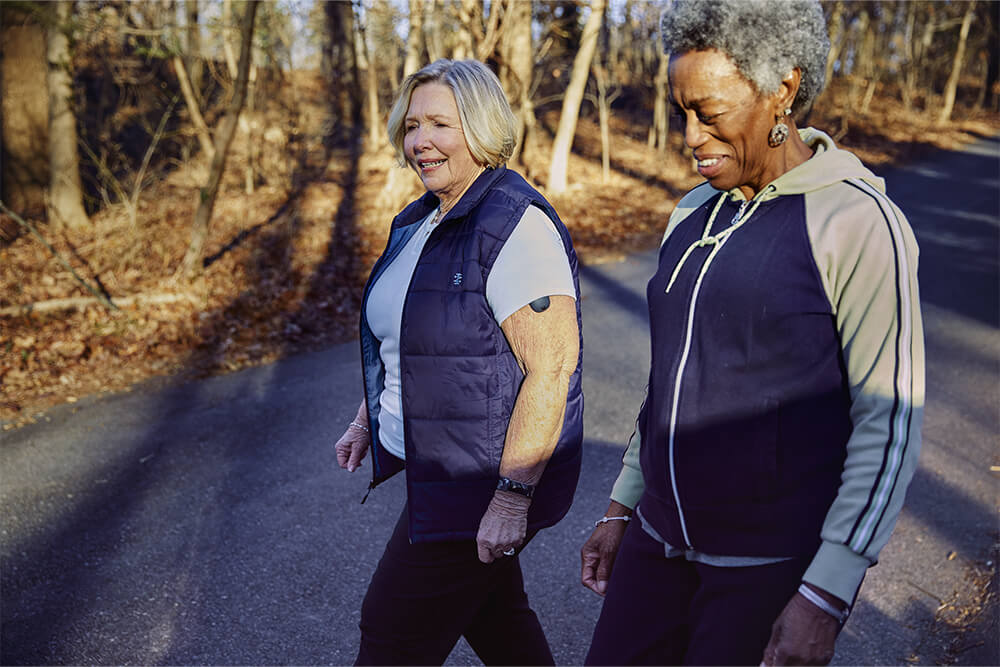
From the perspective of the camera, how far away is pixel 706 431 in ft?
5.52

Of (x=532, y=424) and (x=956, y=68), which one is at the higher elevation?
Answer: (x=956, y=68)

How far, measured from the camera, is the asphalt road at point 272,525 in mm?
3500

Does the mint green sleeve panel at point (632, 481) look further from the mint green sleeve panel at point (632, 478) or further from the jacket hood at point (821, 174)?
the jacket hood at point (821, 174)

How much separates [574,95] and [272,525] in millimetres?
12630

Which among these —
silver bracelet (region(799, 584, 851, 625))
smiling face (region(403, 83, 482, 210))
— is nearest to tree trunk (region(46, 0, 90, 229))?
smiling face (region(403, 83, 482, 210))

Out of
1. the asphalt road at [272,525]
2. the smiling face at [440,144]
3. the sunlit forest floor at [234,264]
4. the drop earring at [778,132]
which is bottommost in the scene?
the sunlit forest floor at [234,264]

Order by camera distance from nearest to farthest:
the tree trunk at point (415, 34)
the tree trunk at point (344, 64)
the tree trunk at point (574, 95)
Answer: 1. the tree trunk at point (415, 34)
2. the tree trunk at point (574, 95)
3. the tree trunk at point (344, 64)

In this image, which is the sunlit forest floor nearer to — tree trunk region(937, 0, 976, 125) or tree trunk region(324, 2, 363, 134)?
tree trunk region(324, 2, 363, 134)

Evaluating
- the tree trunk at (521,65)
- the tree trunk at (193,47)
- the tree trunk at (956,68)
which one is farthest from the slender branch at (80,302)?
the tree trunk at (956,68)

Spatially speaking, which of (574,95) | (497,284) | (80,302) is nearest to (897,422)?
(497,284)

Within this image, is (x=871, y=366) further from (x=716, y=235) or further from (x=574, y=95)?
(x=574, y=95)

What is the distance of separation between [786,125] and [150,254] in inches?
435

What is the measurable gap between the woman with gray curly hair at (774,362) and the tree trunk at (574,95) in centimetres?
1389

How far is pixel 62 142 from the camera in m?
12.8
